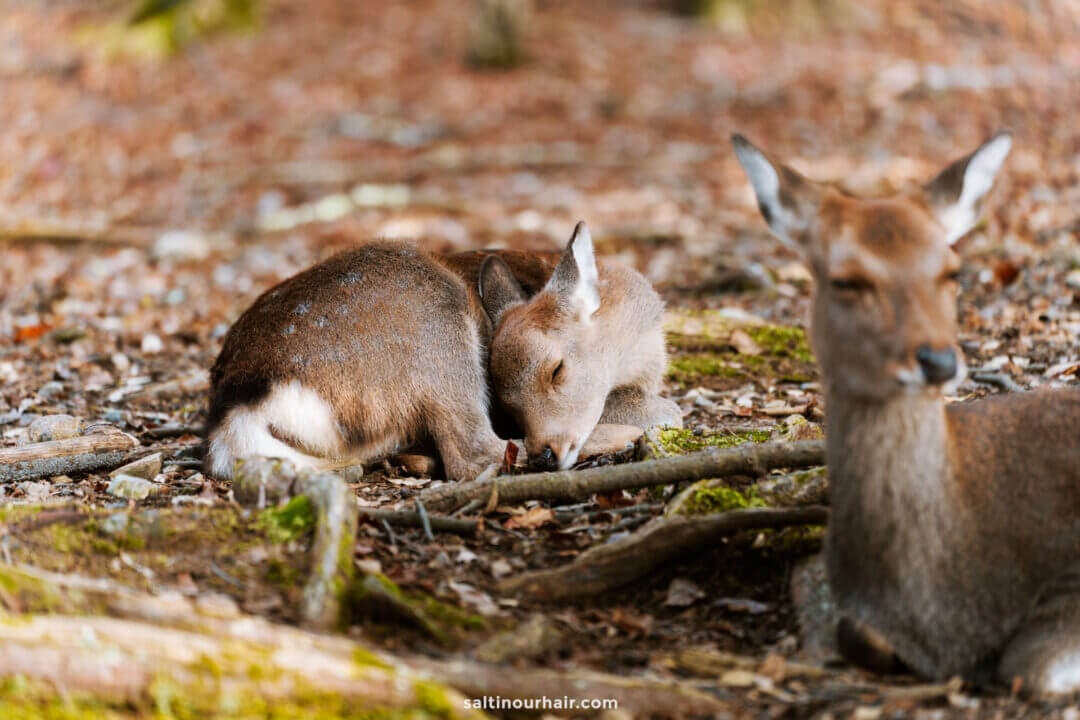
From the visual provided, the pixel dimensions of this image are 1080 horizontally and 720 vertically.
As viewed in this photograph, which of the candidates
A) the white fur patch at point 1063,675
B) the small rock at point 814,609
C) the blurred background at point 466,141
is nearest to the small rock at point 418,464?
the blurred background at point 466,141

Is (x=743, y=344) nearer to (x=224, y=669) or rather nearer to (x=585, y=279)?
(x=585, y=279)

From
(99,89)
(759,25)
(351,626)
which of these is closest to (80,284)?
(99,89)

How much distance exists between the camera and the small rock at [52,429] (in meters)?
6.21

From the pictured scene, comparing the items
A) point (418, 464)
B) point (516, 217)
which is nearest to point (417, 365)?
point (418, 464)

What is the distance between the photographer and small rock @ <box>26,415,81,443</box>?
244 inches

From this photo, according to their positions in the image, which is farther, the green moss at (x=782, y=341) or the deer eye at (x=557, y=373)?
the green moss at (x=782, y=341)

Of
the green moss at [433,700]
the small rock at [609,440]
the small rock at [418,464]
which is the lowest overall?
the small rock at [418,464]

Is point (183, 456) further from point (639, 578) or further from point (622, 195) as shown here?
point (622, 195)

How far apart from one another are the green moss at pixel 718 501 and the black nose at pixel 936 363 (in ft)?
4.15

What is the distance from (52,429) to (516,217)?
22.1 feet

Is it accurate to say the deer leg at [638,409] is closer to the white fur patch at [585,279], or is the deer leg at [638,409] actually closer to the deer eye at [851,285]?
the white fur patch at [585,279]

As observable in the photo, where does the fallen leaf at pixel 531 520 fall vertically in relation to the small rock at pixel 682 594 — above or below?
above

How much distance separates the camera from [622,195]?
12922 millimetres

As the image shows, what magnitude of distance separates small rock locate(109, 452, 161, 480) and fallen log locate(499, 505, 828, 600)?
85.0 inches
